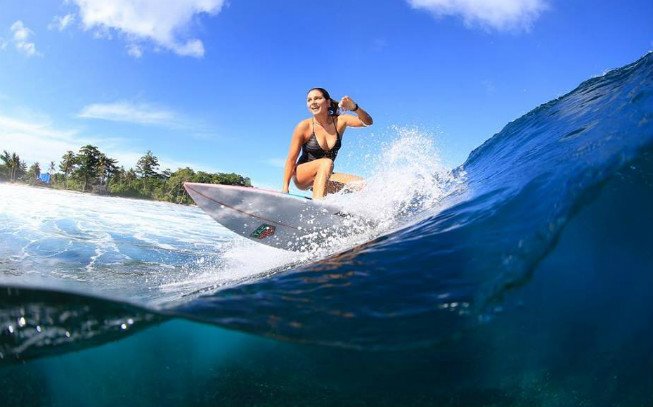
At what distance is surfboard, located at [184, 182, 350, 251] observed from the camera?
5.27 meters

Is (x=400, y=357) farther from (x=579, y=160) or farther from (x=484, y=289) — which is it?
(x=579, y=160)

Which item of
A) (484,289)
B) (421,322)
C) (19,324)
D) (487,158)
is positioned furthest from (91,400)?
(487,158)

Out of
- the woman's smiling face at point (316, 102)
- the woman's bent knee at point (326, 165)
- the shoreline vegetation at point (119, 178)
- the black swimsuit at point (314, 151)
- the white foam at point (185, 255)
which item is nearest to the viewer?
the white foam at point (185, 255)

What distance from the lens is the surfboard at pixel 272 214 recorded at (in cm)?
527

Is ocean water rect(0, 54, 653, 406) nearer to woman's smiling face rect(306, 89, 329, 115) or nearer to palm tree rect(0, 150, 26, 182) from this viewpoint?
woman's smiling face rect(306, 89, 329, 115)

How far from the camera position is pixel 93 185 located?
7781 centimetres

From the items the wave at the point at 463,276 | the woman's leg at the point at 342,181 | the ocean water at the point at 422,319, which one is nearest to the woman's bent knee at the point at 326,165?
the woman's leg at the point at 342,181

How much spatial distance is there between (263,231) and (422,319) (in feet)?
11.5

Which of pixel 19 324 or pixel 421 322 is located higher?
pixel 421 322

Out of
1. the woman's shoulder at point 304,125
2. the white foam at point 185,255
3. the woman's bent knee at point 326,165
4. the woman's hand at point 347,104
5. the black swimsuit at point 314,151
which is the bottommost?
the white foam at point 185,255

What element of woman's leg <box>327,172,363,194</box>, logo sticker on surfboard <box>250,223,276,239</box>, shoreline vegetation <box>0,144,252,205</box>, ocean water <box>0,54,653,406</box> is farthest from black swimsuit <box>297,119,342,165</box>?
shoreline vegetation <box>0,144,252,205</box>

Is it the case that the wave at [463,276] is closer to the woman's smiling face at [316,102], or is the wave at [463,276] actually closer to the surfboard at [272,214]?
the surfboard at [272,214]

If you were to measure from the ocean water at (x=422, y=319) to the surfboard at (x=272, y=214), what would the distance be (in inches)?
36.1

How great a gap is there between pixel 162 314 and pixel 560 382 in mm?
3100
